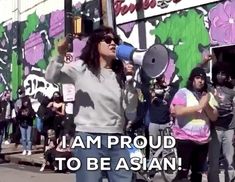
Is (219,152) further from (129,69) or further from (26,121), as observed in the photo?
(26,121)

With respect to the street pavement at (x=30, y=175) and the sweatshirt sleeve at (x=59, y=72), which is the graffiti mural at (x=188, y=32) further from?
the sweatshirt sleeve at (x=59, y=72)

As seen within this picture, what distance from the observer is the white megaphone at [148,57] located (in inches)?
191

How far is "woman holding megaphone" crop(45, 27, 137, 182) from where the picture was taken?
4.74m

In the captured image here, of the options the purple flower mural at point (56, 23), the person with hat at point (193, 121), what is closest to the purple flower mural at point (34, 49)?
the purple flower mural at point (56, 23)

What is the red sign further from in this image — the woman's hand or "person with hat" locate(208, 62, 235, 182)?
the woman's hand

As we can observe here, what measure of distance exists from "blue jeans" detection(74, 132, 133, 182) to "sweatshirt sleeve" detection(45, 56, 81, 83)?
45cm

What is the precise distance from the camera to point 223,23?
40.1 feet

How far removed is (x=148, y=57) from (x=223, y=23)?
24.8 ft

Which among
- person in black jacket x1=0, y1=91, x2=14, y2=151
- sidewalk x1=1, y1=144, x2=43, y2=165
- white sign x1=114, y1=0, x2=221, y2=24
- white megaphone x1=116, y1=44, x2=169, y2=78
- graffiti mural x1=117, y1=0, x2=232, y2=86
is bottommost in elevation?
sidewalk x1=1, y1=144, x2=43, y2=165

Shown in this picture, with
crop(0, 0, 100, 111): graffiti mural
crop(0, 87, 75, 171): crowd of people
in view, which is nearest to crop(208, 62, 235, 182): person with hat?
crop(0, 87, 75, 171): crowd of people

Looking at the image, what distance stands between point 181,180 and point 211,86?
140cm

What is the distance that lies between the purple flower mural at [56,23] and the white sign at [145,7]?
317cm

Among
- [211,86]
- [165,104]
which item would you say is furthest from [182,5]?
[211,86]

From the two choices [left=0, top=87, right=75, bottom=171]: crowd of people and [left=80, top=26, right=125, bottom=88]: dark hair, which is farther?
[left=0, top=87, right=75, bottom=171]: crowd of people
